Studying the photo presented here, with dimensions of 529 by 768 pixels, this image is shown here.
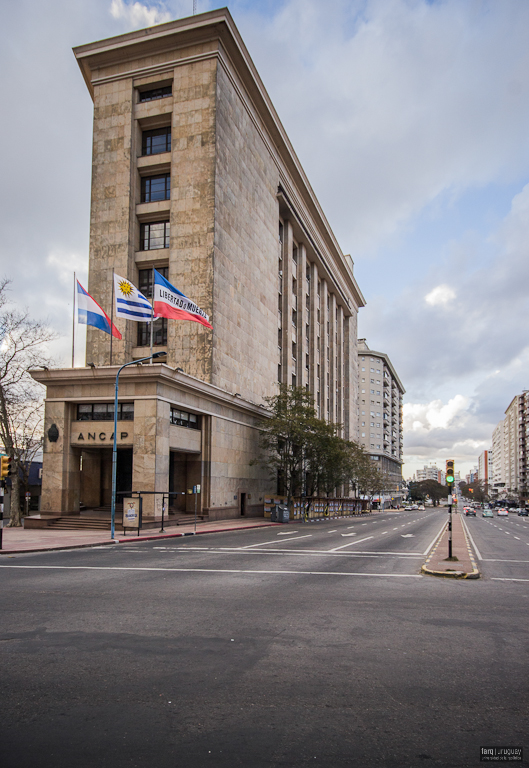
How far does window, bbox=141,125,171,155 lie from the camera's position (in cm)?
4559

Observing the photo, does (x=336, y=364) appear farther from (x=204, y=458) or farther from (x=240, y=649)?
(x=240, y=649)

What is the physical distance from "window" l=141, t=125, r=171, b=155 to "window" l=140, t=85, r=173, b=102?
8.68 ft

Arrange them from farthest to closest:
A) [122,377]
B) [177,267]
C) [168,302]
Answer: [177,267] < [122,377] < [168,302]

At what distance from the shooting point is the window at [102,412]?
33.3 meters

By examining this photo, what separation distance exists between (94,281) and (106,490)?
16.6m

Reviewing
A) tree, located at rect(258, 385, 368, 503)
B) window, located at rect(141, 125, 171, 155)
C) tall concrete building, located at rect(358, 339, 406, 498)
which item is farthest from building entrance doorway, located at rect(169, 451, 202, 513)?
tall concrete building, located at rect(358, 339, 406, 498)

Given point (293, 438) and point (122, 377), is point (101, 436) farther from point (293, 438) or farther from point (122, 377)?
point (293, 438)

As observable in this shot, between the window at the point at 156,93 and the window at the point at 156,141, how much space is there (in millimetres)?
2647

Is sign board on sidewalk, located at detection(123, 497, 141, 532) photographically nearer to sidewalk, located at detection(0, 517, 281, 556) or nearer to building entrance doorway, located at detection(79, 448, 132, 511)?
sidewalk, located at detection(0, 517, 281, 556)

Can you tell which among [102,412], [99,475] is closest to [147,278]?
[102,412]

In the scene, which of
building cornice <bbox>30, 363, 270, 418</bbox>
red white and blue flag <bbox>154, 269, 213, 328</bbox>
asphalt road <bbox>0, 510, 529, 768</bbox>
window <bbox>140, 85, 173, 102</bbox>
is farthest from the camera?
window <bbox>140, 85, 173, 102</bbox>

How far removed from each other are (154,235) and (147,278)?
370cm

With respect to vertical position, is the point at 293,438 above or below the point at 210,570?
above

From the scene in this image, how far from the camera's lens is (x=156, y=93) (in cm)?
4647
